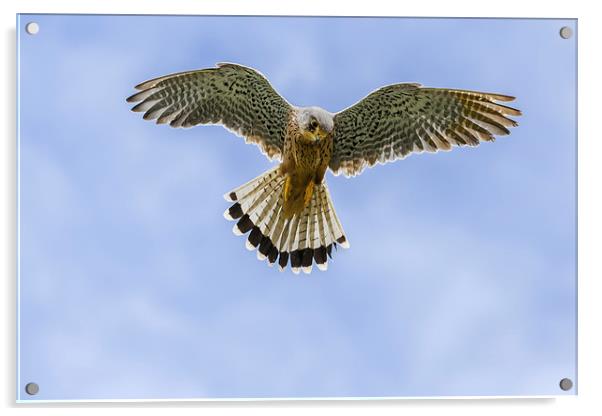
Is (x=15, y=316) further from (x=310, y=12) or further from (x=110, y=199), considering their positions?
(x=310, y=12)

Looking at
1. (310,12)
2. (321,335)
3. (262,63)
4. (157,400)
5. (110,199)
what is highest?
(310,12)

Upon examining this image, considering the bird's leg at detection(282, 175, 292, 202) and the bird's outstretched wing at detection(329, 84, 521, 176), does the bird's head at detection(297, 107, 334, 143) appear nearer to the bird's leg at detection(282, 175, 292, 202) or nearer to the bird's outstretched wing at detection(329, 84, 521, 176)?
the bird's outstretched wing at detection(329, 84, 521, 176)

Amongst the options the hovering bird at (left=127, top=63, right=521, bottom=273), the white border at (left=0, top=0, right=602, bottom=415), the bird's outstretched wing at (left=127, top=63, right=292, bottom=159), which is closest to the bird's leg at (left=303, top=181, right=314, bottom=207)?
the hovering bird at (left=127, top=63, right=521, bottom=273)

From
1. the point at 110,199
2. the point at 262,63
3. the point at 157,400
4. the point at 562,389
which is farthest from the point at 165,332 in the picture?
the point at 562,389
